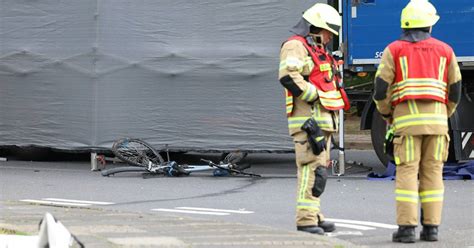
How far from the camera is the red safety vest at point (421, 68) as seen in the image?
7.68 meters

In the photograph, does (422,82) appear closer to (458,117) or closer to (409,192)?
(409,192)

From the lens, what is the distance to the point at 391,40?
12820 mm

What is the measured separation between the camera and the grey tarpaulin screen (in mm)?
14000

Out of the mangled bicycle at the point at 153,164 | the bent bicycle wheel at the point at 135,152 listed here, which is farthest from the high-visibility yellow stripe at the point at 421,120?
the bent bicycle wheel at the point at 135,152

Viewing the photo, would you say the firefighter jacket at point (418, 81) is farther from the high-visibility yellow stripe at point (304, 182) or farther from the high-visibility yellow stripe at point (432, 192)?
the high-visibility yellow stripe at point (304, 182)

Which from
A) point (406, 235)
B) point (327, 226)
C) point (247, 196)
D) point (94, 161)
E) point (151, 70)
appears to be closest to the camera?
point (406, 235)

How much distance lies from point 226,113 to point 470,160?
10.6ft

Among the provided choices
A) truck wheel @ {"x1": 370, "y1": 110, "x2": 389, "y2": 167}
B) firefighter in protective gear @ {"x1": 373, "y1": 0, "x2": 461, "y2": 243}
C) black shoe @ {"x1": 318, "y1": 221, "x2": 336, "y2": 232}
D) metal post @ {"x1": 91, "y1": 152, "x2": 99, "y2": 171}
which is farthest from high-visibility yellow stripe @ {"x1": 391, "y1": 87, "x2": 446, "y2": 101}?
metal post @ {"x1": 91, "y1": 152, "x2": 99, "y2": 171}

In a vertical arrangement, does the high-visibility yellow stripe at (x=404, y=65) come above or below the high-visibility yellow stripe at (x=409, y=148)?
above

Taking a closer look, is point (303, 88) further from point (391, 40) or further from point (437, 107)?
point (391, 40)

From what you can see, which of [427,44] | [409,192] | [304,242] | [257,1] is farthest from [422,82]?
[257,1]

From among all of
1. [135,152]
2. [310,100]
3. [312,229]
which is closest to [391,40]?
[135,152]

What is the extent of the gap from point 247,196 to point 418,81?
3836mm

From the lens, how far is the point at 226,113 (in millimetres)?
14141
